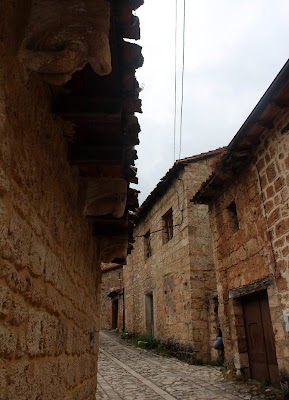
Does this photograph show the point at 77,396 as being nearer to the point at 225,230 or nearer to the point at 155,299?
the point at 225,230

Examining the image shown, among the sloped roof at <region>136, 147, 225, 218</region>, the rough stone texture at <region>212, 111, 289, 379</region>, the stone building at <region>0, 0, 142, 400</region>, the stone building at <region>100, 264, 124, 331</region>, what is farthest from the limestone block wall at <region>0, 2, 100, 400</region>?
the stone building at <region>100, 264, 124, 331</region>

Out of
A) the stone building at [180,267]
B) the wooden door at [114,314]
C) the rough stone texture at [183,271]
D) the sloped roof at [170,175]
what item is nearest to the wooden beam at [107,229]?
the stone building at [180,267]

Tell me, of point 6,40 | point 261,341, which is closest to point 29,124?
point 6,40

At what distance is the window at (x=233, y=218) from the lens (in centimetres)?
757

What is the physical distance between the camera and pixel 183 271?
10852 mm

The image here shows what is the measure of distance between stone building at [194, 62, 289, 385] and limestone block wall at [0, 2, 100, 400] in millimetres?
3737

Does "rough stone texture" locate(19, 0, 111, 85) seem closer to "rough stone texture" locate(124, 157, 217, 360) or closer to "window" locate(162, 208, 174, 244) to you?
"rough stone texture" locate(124, 157, 217, 360)

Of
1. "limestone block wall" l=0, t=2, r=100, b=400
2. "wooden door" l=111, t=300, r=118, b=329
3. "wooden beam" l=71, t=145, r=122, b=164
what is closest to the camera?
"limestone block wall" l=0, t=2, r=100, b=400

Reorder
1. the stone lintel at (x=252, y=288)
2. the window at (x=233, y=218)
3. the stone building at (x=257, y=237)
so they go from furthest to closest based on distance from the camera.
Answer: the window at (x=233, y=218) → the stone lintel at (x=252, y=288) → the stone building at (x=257, y=237)

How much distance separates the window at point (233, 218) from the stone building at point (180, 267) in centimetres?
276

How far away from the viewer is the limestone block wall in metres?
1.38

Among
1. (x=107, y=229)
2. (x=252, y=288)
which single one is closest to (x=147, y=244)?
(x=252, y=288)

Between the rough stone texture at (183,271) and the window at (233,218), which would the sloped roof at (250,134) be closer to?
the window at (233,218)

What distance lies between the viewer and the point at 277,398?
525 centimetres
